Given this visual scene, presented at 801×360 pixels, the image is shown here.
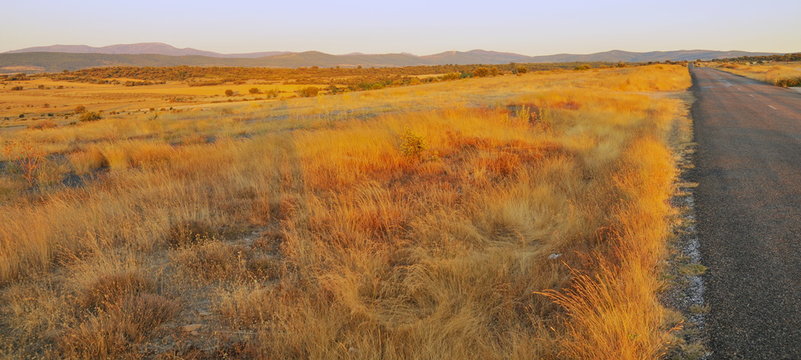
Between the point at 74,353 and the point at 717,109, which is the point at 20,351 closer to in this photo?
the point at 74,353

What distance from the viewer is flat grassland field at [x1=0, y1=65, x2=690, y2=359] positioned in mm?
2730

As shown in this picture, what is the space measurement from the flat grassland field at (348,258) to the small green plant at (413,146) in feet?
0.26

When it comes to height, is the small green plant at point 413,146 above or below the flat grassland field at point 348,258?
above

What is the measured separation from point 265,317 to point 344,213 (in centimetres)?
195

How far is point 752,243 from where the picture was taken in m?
4.15

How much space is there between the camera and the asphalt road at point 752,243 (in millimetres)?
2736

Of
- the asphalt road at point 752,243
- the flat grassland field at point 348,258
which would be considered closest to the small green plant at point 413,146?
the flat grassland field at point 348,258

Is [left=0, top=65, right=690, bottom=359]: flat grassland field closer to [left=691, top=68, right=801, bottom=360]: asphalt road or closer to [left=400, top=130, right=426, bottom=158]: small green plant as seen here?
[left=400, top=130, right=426, bottom=158]: small green plant

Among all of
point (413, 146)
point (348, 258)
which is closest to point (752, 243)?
point (348, 258)

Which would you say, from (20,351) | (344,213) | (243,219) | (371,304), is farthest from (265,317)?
(243,219)

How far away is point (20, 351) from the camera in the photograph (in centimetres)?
262

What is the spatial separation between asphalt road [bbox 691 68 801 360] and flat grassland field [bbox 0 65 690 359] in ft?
1.39

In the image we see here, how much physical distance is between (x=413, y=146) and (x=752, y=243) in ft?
19.0

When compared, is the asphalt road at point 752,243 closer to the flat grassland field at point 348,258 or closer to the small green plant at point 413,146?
the flat grassland field at point 348,258
